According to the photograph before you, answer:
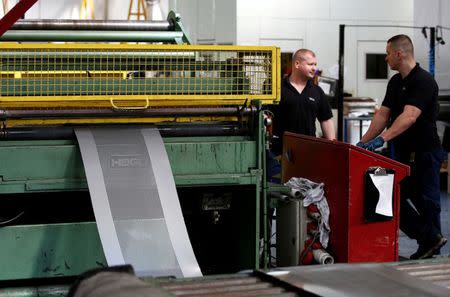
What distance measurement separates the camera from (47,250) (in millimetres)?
3982

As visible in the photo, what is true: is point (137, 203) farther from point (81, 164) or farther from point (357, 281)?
point (357, 281)

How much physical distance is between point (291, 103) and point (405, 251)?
1.50 metres

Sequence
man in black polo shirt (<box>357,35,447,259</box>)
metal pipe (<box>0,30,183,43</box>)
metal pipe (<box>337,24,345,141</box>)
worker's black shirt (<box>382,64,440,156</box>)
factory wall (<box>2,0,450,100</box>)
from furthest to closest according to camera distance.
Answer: factory wall (<box>2,0,450,100</box>), metal pipe (<box>337,24,345,141</box>), worker's black shirt (<box>382,64,440,156</box>), man in black polo shirt (<box>357,35,447,259</box>), metal pipe (<box>0,30,183,43</box>)

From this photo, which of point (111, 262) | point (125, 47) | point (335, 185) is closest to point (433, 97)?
point (335, 185)

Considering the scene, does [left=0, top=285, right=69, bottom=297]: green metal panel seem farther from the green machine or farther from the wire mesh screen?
the wire mesh screen

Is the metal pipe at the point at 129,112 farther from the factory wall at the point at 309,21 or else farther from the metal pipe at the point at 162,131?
the factory wall at the point at 309,21

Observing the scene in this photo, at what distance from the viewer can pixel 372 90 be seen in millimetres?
13281

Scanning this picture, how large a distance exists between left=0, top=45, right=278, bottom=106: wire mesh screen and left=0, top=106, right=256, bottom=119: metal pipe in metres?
0.07

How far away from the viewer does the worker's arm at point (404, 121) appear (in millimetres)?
6082

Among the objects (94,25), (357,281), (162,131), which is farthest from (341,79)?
(357,281)

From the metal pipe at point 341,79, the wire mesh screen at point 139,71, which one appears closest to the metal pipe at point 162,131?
Result: the wire mesh screen at point 139,71

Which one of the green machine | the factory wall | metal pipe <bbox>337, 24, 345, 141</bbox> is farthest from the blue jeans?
the factory wall

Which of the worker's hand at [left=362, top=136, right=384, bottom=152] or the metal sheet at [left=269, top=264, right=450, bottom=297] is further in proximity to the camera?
the worker's hand at [left=362, top=136, right=384, bottom=152]

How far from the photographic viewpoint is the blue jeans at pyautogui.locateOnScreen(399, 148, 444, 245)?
602cm
